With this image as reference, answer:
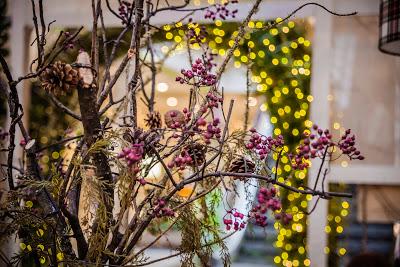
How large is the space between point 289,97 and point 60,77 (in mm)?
2123

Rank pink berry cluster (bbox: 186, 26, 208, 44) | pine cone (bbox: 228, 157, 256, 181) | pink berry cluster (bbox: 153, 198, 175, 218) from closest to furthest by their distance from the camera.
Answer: pink berry cluster (bbox: 153, 198, 175, 218) → pine cone (bbox: 228, 157, 256, 181) → pink berry cluster (bbox: 186, 26, 208, 44)

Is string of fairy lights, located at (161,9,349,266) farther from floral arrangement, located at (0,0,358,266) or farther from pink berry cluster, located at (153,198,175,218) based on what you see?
pink berry cluster, located at (153,198,175,218)

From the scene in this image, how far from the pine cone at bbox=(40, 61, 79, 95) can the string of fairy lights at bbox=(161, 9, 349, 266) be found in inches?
73.4

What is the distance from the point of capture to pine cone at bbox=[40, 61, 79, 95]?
2.92ft

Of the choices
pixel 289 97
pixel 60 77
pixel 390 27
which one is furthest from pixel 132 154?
pixel 289 97

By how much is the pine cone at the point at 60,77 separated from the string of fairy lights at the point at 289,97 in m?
1.86

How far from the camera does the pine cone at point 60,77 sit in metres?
0.89

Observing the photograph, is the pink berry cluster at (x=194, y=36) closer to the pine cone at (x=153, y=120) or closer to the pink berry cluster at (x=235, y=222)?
the pine cone at (x=153, y=120)

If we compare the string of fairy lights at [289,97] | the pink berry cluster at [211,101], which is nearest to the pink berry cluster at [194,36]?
the pink berry cluster at [211,101]

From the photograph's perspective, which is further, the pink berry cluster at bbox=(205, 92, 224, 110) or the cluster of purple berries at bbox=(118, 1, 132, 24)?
the cluster of purple berries at bbox=(118, 1, 132, 24)

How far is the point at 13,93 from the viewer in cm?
93

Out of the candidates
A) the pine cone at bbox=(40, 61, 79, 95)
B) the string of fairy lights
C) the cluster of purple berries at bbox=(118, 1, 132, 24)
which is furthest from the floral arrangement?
the string of fairy lights

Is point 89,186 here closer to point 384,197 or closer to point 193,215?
point 193,215

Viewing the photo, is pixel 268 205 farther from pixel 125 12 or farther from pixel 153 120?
pixel 125 12
